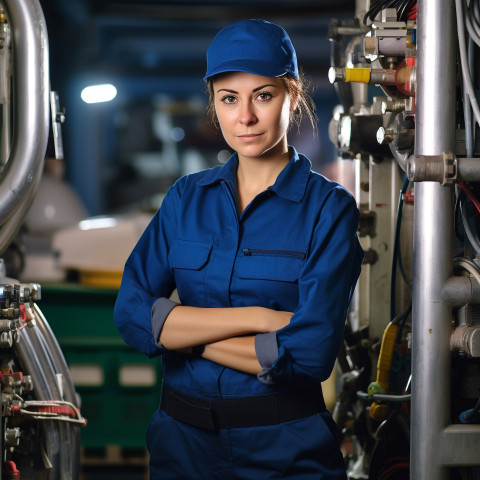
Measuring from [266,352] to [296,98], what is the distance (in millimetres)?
561

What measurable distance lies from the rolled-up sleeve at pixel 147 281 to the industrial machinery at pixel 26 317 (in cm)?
28

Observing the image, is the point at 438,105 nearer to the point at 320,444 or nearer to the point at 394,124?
the point at 394,124

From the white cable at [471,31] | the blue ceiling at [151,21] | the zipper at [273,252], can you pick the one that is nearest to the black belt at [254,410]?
the zipper at [273,252]

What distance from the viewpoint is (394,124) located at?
161cm

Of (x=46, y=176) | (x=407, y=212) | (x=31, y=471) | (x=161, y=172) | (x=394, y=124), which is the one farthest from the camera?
(x=161, y=172)

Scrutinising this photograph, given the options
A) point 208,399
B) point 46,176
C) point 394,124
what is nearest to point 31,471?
point 208,399

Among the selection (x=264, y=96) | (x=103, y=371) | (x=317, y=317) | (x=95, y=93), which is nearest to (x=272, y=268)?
(x=317, y=317)

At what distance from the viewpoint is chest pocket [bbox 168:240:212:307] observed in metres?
1.53

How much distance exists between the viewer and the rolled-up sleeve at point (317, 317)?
1384 millimetres

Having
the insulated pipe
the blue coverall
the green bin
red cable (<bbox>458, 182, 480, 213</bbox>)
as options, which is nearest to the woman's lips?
the blue coverall

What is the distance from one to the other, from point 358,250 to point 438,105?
1.10 ft

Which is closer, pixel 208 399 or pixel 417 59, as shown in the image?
pixel 417 59

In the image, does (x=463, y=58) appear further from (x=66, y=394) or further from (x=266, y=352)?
(x=66, y=394)

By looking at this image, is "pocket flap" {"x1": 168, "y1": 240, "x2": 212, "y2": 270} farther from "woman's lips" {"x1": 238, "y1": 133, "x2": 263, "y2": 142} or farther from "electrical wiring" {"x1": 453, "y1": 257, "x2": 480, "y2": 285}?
"electrical wiring" {"x1": 453, "y1": 257, "x2": 480, "y2": 285}
